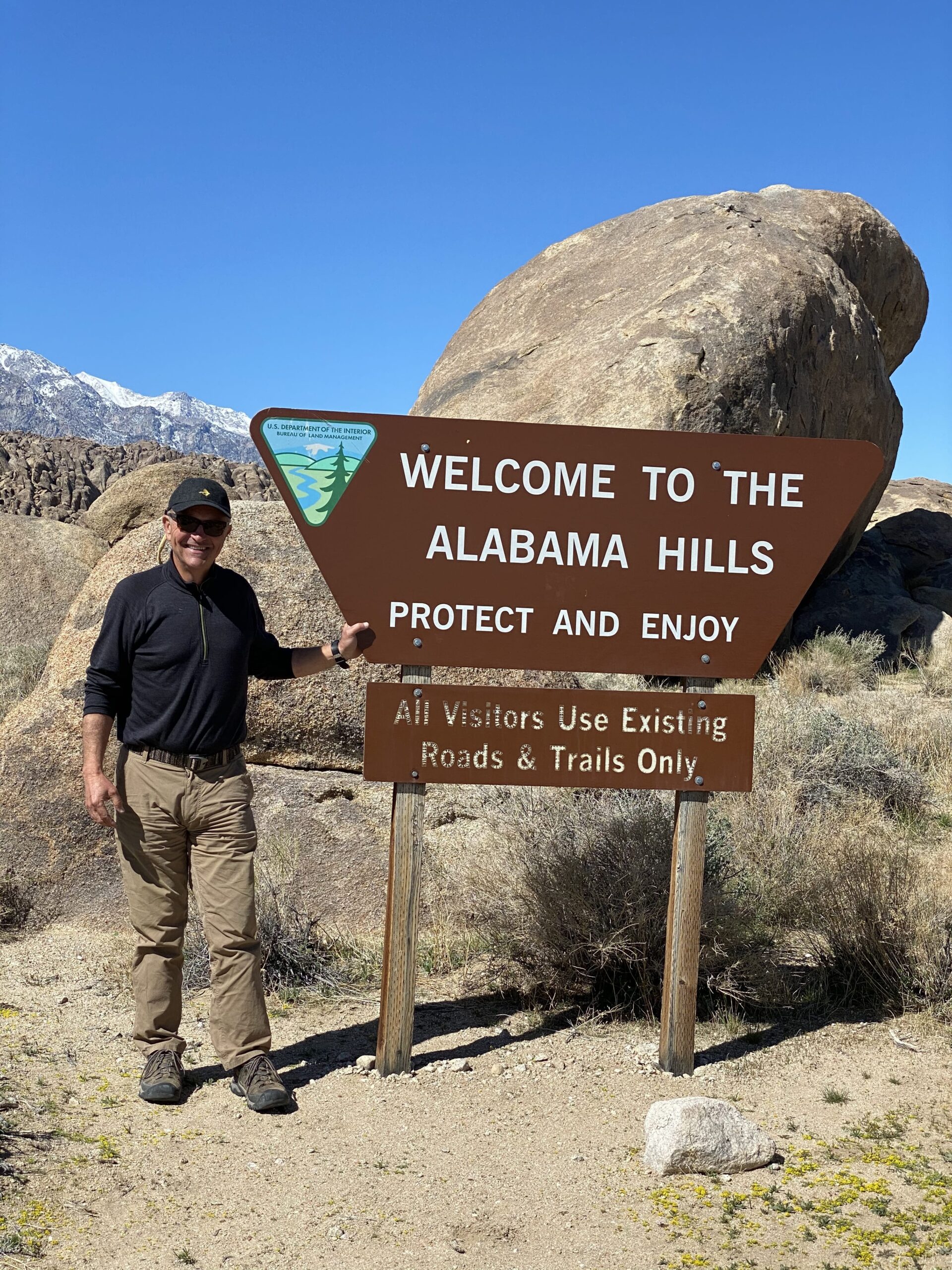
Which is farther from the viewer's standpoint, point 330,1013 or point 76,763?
point 76,763

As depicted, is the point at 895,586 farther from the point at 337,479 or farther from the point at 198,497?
the point at 198,497

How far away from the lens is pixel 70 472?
115 feet

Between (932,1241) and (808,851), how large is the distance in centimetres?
268

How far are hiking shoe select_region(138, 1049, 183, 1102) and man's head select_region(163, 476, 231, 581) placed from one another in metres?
1.66

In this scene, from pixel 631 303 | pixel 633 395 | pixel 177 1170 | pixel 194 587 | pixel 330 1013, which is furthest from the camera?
pixel 631 303

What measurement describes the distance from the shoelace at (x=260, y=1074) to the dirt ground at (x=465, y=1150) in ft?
0.32

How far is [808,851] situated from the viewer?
224 inches

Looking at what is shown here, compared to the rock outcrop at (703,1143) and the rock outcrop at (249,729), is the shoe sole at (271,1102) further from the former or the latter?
the rock outcrop at (249,729)

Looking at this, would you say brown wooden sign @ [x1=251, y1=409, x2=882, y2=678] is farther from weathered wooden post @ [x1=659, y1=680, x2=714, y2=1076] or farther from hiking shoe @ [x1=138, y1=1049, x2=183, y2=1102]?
hiking shoe @ [x1=138, y1=1049, x2=183, y2=1102]

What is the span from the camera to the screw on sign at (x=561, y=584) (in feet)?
13.3

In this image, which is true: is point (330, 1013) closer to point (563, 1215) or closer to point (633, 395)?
point (563, 1215)

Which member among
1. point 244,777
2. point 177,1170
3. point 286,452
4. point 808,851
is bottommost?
point 177,1170

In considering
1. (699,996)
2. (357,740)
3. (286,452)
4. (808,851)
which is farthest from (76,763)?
(808,851)

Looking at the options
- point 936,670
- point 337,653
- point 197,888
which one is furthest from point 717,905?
point 936,670
